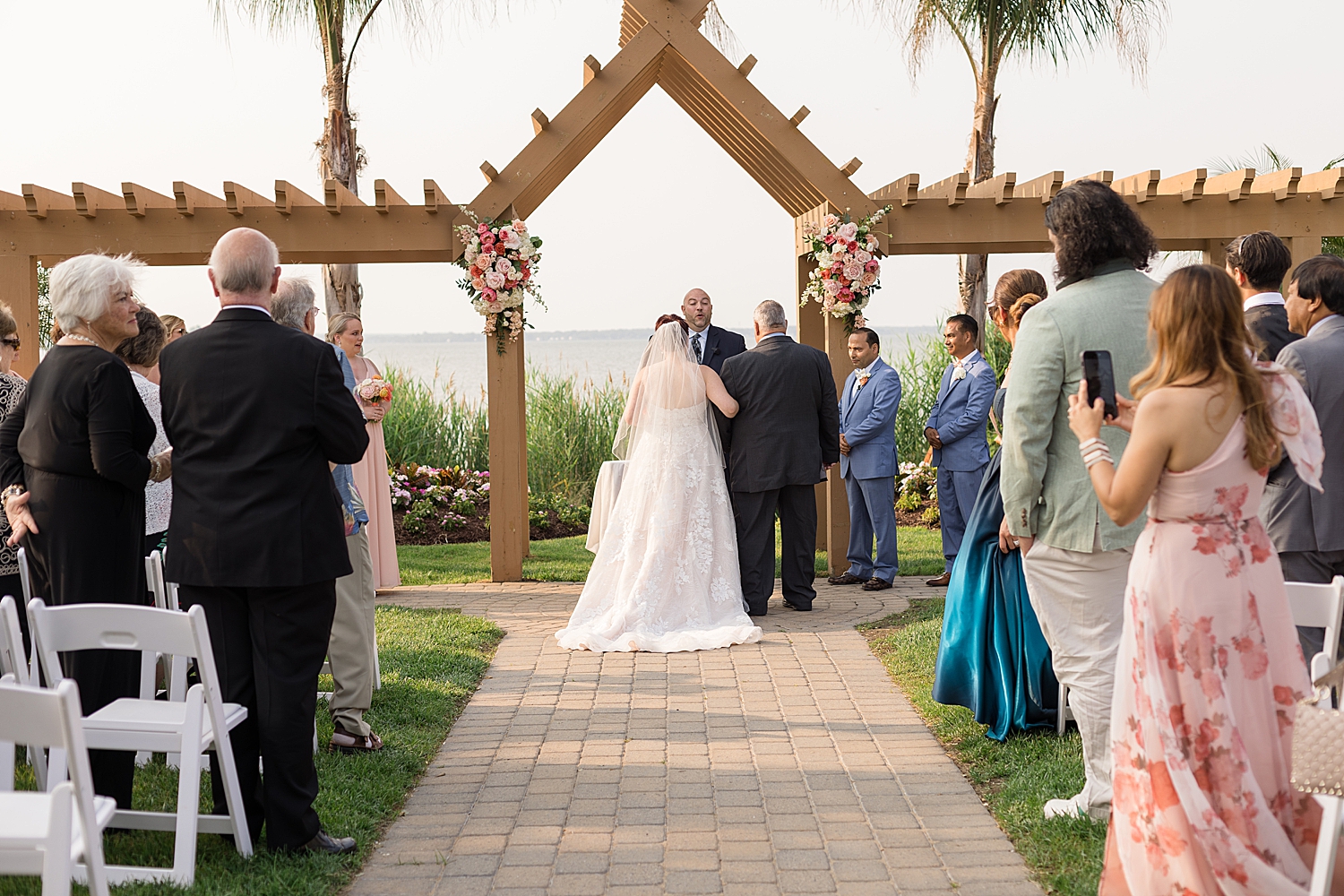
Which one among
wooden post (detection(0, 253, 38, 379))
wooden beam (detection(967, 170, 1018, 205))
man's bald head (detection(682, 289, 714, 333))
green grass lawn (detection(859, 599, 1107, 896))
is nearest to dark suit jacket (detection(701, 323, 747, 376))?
man's bald head (detection(682, 289, 714, 333))

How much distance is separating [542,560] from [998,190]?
17.7 ft

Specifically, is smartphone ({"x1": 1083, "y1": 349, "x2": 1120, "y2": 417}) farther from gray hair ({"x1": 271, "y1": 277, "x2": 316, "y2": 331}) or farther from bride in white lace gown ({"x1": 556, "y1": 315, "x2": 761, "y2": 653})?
bride in white lace gown ({"x1": 556, "y1": 315, "x2": 761, "y2": 653})

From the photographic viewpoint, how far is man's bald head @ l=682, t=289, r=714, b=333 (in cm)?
980

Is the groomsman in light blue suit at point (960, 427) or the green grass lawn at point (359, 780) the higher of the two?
the groomsman in light blue suit at point (960, 427)

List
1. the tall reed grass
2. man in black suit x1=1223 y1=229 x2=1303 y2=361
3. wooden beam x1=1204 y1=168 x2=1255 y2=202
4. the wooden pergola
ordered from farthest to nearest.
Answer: the tall reed grass, wooden beam x1=1204 y1=168 x2=1255 y2=202, the wooden pergola, man in black suit x1=1223 y1=229 x2=1303 y2=361

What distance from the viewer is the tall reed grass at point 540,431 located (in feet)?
48.5

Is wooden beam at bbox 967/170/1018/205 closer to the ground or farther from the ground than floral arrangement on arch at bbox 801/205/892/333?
farther from the ground

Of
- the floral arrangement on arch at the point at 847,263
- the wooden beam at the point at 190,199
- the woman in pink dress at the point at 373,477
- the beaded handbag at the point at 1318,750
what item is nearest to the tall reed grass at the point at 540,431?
the wooden beam at the point at 190,199

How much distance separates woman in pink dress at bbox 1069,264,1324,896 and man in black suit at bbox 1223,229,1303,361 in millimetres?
2095

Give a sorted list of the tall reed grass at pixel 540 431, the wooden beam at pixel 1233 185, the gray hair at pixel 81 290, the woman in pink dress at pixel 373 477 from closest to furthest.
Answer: the gray hair at pixel 81 290 < the woman in pink dress at pixel 373 477 < the wooden beam at pixel 1233 185 < the tall reed grass at pixel 540 431

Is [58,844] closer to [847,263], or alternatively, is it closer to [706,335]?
[706,335]

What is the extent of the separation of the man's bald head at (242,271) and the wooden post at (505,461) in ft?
19.2

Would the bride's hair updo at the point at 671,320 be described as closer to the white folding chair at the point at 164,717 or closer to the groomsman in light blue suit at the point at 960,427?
the groomsman in light blue suit at the point at 960,427

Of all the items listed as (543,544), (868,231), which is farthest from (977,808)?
(543,544)
